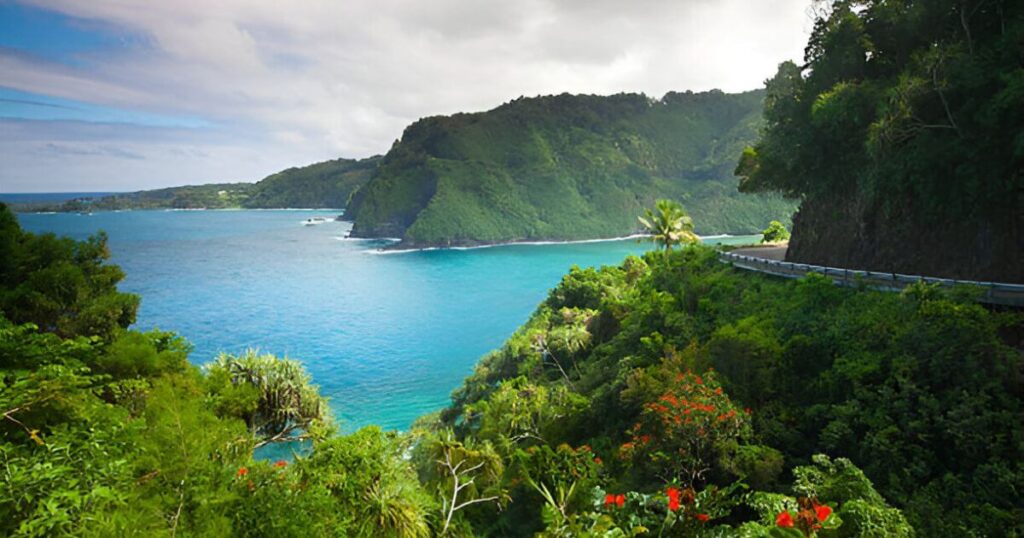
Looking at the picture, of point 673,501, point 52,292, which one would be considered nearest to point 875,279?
point 673,501

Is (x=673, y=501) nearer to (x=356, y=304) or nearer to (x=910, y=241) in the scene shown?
(x=910, y=241)

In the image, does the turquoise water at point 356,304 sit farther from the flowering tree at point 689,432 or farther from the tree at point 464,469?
the flowering tree at point 689,432

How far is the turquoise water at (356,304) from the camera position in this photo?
5204 centimetres

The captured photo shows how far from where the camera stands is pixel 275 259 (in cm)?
13100

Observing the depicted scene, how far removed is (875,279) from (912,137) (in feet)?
19.4

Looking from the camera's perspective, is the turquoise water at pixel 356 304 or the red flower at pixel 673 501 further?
the turquoise water at pixel 356 304

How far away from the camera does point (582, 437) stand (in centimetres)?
2022

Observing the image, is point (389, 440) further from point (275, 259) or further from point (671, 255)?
point (275, 259)

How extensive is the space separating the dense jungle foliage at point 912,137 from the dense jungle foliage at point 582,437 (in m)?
4.32

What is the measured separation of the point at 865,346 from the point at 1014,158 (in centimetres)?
877

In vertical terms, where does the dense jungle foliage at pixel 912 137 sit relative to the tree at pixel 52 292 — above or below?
above

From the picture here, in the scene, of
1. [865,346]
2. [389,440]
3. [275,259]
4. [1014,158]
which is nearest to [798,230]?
[1014,158]

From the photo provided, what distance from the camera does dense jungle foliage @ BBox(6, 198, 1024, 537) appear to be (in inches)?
279

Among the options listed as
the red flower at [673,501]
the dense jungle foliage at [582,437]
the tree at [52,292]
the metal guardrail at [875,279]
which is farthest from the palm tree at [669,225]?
the tree at [52,292]
